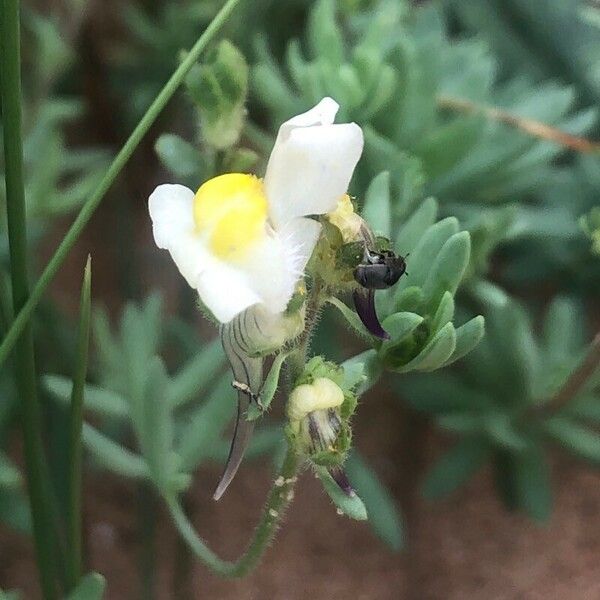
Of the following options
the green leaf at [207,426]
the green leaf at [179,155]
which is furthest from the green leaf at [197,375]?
Answer: the green leaf at [179,155]

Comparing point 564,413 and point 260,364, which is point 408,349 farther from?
point 564,413

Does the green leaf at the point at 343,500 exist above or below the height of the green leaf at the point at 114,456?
above

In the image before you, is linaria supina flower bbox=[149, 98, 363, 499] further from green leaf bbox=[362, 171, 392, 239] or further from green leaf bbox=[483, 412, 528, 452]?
green leaf bbox=[483, 412, 528, 452]

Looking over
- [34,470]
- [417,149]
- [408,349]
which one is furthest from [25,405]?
[417,149]

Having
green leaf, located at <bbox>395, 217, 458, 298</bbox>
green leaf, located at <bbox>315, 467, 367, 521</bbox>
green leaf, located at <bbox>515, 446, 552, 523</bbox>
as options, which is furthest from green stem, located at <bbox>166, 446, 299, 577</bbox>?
green leaf, located at <bbox>515, 446, 552, 523</bbox>

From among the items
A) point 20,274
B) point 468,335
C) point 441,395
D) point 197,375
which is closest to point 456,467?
point 441,395

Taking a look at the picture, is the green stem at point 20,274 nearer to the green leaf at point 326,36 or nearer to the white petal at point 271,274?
the white petal at point 271,274

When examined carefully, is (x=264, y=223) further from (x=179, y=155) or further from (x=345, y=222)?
(x=179, y=155)

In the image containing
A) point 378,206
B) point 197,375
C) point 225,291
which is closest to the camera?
point 225,291
